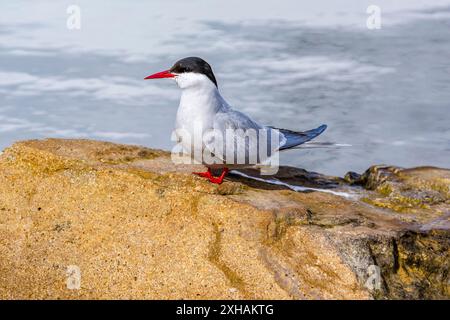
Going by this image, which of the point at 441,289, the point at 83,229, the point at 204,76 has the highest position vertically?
A: the point at 204,76

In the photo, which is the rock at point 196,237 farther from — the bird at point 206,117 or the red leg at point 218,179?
the bird at point 206,117

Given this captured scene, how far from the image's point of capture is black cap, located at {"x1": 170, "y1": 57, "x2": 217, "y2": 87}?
19.6 ft

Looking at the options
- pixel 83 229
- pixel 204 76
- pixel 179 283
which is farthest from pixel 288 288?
pixel 204 76

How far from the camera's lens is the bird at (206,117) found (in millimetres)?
5887

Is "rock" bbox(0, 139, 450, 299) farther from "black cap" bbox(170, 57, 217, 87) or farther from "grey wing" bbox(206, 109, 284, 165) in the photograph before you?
"black cap" bbox(170, 57, 217, 87)

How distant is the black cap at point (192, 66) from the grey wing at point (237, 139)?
1.23 ft

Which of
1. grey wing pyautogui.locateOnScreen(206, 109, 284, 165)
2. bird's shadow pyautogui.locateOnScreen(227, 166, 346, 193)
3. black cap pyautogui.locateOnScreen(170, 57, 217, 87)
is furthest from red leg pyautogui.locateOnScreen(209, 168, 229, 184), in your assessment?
Result: black cap pyautogui.locateOnScreen(170, 57, 217, 87)

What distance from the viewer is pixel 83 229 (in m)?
5.43

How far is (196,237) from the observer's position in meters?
5.18

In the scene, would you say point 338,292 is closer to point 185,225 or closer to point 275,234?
point 275,234

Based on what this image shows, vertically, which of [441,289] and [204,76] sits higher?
[204,76]

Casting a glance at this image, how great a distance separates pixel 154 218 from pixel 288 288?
3.92ft

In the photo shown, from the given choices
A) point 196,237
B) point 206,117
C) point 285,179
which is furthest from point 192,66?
point 196,237

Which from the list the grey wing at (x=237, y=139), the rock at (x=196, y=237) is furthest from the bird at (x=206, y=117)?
the rock at (x=196, y=237)
